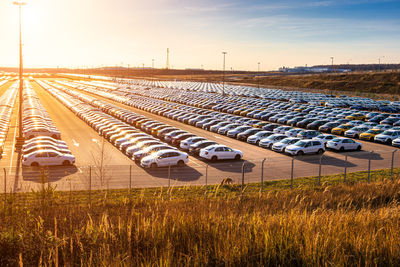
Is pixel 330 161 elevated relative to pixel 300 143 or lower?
lower

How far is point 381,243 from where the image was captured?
5543mm

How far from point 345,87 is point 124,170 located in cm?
10707

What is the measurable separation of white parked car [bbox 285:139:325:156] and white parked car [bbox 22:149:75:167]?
1610 centimetres

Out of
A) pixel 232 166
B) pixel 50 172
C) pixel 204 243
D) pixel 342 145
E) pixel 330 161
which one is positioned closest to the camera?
pixel 204 243

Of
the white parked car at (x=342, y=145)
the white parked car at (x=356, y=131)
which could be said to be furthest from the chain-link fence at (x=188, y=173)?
the white parked car at (x=356, y=131)

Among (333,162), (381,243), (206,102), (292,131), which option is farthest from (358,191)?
(206,102)

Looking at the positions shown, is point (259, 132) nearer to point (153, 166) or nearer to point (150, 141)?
point (150, 141)

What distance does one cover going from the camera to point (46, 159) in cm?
2347

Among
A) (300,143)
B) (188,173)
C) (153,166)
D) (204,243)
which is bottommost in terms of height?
(188,173)

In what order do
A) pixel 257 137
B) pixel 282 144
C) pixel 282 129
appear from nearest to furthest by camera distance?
pixel 282 144
pixel 257 137
pixel 282 129

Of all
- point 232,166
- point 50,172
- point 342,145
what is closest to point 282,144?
point 342,145

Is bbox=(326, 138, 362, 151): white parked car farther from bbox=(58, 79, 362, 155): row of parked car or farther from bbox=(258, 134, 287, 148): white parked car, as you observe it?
bbox=(258, 134, 287, 148): white parked car

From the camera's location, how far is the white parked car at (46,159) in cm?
2336

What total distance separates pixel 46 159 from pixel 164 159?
7894mm
